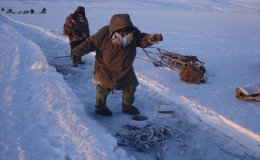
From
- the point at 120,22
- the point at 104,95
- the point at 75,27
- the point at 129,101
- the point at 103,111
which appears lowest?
the point at 103,111

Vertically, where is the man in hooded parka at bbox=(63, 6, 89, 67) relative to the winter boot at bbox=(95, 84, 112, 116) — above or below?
above

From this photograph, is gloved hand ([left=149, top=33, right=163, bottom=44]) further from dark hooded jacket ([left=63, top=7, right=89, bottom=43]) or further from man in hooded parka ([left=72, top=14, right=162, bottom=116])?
dark hooded jacket ([left=63, top=7, right=89, bottom=43])

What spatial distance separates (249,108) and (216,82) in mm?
1541

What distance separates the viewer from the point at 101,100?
3.67 meters

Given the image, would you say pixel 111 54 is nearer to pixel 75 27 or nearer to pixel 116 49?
pixel 116 49

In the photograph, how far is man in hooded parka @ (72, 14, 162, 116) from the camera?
296 cm

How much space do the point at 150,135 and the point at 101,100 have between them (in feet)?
3.45

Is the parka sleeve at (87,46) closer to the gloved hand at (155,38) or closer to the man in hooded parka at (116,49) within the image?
the man in hooded parka at (116,49)

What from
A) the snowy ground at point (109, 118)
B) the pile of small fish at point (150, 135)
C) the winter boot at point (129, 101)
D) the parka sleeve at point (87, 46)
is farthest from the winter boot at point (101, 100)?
the parka sleeve at point (87, 46)

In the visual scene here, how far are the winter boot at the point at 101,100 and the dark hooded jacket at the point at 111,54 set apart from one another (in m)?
0.16

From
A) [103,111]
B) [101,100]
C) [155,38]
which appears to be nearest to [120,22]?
[155,38]

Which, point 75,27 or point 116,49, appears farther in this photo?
point 75,27

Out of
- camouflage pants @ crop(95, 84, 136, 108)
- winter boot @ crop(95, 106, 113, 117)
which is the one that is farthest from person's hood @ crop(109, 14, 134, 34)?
winter boot @ crop(95, 106, 113, 117)

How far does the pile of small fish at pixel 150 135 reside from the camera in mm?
3039
